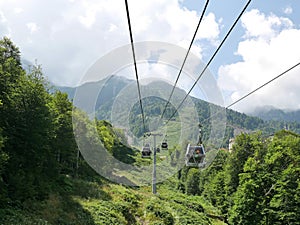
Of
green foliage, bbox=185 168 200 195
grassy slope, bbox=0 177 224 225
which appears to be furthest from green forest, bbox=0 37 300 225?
green foliage, bbox=185 168 200 195

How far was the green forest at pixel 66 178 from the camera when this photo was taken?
1786 cm

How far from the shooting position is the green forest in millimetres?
17859

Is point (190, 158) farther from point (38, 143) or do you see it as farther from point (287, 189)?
point (287, 189)

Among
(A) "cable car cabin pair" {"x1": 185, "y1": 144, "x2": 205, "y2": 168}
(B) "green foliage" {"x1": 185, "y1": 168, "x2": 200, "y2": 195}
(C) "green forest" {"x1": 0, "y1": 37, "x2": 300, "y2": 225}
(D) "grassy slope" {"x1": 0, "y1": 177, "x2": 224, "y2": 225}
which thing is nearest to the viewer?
(C) "green forest" {"x1": 0, "y1": 37, "x2": 300, "y2": 225}

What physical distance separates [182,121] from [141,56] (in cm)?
1649

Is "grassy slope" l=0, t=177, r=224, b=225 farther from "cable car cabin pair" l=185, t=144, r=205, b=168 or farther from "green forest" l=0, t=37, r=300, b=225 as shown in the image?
"cable car cabin pair" l=185, t=144, r=205, b=168

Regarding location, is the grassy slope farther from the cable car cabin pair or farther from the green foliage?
the green foliage

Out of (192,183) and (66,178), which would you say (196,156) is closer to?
(66,178)

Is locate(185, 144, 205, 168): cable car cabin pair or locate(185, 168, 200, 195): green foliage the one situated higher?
locate(185, 144, 205, 168): cable car cabin pair

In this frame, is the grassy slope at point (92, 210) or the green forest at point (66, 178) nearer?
the green forest at point (66, 178)

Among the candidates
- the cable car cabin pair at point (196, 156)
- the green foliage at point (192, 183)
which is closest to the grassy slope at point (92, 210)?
the cable car cabin pair at point (196, 156)

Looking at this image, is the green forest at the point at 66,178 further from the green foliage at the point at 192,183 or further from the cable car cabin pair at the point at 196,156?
the green foliage at the point at 192,183

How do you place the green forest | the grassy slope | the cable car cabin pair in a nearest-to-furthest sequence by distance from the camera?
the green forest
the grassy slope
the cable car cabin pair

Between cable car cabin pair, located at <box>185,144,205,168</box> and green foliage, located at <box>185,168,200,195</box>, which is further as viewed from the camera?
green foliage, located at <box>185,168,200,195</box>
